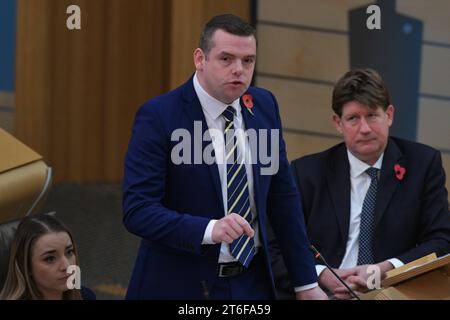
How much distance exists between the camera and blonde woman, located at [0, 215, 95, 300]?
4.15 metres

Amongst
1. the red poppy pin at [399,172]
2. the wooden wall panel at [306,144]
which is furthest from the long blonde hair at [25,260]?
the wooden wall panel at [306,144]

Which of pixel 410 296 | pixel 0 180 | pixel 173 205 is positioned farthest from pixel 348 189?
pixel 0 180

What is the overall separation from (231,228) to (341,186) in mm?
1311

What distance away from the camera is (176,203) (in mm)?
3662

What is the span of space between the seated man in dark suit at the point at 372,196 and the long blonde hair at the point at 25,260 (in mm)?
967

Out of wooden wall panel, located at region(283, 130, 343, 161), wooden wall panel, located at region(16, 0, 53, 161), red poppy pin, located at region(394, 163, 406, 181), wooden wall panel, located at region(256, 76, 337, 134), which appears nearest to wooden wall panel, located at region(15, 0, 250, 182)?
wooden wall panel, located at region(16, 0, 53, 161)

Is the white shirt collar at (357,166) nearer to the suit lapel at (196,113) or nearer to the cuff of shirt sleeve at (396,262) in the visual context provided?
the cuff of shirt sleeve at (396,262)

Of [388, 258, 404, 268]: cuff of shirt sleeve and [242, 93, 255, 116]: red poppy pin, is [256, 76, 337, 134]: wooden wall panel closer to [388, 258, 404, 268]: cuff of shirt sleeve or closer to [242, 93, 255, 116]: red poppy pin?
[388, 258, 404, 268]: cuff of shirt sleeve

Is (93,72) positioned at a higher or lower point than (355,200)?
higher

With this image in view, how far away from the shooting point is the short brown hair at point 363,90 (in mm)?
4492

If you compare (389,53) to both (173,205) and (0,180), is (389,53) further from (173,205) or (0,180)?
(173,205)
